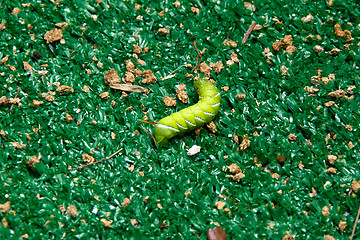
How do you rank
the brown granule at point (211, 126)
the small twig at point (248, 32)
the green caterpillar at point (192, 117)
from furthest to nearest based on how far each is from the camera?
the small twig at point (248, 32) → the brown granule at point (211, 126) → the green caterpillar at point (192, 117)

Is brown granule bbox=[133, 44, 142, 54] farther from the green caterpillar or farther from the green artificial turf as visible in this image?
the green caterpillar

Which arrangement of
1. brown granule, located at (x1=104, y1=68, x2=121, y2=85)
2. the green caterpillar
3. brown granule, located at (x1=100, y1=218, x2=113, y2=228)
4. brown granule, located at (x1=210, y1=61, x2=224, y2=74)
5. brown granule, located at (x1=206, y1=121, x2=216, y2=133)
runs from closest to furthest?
brown granule, located at (x1=100, y1=218, x2=113, y2=228) → the green caterpillar → brown granule, located at (x1=206, y1=121, x2=216, y2=133) → brown granule, located at (x1=104, y1=68, x2=121, y2=85) → brown granule, located at (x1=210, y1=61, x2=224, y2=74)

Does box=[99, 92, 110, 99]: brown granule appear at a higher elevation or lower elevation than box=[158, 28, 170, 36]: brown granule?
lower

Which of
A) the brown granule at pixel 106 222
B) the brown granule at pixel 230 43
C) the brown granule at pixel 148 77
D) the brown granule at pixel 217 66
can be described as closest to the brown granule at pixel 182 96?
the brown granule at pixel 148 77

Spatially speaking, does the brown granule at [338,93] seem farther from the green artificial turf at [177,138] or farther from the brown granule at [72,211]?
the brown granule at [72,211]

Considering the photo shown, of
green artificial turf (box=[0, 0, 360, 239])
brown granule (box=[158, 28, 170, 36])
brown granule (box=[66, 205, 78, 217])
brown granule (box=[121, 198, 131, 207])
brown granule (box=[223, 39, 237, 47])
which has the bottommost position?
brown granule (box=[66, 205, 78, 217])

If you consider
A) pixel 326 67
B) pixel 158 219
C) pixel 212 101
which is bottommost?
pixel 158 219

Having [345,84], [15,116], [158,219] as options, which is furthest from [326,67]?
[15,116]

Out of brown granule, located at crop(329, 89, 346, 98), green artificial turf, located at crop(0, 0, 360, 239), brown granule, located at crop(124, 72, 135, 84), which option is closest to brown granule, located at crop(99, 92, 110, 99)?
green artificial turf, located at crop(0, 0, 360, 239)

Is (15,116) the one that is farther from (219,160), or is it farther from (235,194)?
(235,194)
